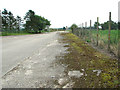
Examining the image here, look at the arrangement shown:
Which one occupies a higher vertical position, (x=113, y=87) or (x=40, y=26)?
(x=40, y=26)

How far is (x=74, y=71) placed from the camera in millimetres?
3195

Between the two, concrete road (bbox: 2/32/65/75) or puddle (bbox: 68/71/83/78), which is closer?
puddle (bbox: 68/71/83/78)

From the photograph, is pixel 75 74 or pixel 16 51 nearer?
pixel 75 74

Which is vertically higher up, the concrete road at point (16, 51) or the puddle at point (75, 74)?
the concrete road at point (16, 51)

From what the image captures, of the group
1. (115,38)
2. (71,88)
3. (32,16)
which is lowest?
(71,88)

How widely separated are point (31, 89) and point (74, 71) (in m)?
1.43

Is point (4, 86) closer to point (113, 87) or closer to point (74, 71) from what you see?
point (74, 71)

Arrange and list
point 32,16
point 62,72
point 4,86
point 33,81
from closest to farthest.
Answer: point 4,86 < point 33,81 < point 62,72 < point 32,16

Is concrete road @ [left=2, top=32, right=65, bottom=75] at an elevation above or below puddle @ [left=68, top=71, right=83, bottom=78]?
above

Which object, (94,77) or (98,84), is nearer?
(98,84)

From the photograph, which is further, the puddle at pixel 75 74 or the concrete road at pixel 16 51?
the concrete road at pixel 16 51

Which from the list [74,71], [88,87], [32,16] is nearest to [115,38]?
Result: [74,71]

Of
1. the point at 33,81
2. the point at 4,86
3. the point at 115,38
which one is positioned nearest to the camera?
the point at 4,86

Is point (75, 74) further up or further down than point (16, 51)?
further down
